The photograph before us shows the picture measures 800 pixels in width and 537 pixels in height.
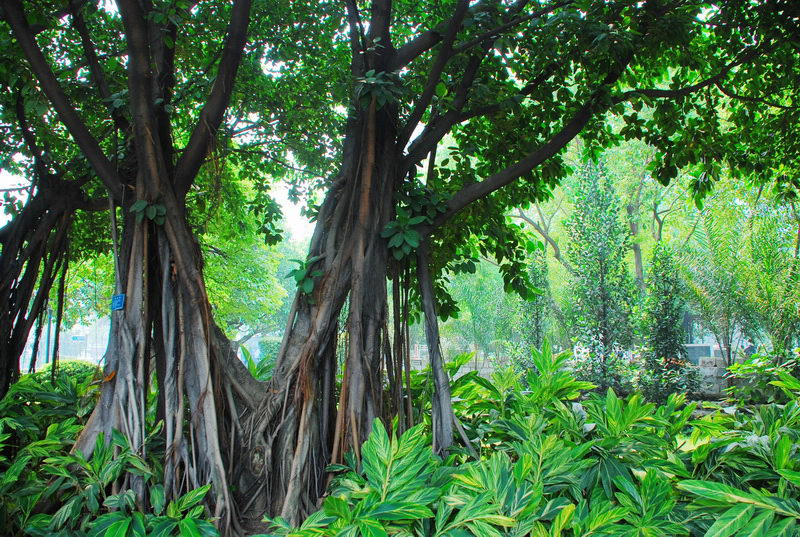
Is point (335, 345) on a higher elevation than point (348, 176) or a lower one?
A: lower

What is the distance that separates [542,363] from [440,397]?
695mm

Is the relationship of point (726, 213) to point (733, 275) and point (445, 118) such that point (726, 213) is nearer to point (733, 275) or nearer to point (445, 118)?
point (733, 275)

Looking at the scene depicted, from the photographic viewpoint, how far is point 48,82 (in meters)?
2.77

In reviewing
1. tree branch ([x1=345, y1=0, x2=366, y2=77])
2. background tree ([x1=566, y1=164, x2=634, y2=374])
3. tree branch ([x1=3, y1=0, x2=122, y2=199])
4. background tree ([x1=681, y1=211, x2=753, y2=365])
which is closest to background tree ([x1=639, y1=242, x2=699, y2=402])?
background tree ([x1=566, y1=164, x2=634, y2=374])

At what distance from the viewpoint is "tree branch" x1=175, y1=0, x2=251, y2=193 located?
2920 millimetres

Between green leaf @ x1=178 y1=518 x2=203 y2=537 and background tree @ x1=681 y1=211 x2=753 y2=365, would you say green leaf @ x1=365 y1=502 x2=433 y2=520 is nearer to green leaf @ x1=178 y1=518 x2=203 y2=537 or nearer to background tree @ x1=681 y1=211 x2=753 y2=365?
green leaf @ x1=178 y1=518 x2=203 y2=537

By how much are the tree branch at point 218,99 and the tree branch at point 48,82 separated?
39 cm

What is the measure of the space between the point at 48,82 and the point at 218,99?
0.78 m

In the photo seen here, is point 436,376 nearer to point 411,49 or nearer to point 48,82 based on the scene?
point 411,49

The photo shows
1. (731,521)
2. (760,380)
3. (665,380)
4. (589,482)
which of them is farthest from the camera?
(665,380)

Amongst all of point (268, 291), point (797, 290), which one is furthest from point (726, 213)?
point (268, 291)

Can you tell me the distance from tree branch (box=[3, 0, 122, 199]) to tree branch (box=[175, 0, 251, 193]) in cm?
39

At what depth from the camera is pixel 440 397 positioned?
313 centimetres

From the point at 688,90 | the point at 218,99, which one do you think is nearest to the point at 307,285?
the point at 218,99
